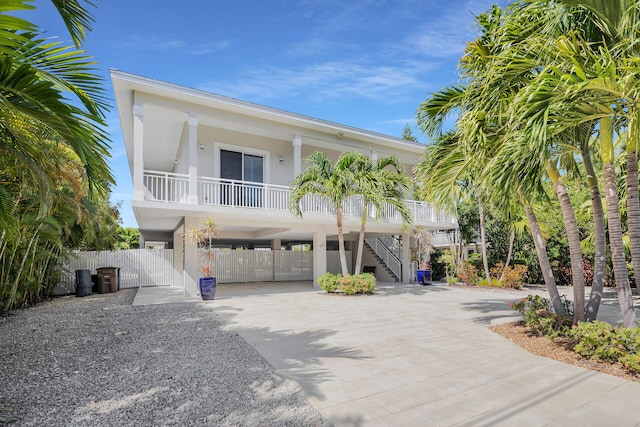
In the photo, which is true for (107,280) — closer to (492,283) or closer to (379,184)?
(379,184)

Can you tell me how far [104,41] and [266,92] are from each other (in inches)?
246

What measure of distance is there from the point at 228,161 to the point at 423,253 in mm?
11730

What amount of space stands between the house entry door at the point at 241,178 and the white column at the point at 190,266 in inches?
51.8

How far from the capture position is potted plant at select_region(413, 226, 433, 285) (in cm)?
1695

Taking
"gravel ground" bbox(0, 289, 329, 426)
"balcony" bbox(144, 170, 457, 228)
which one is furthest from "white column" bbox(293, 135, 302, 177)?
"gravel ground" bbox(0, 289, 329, 426)

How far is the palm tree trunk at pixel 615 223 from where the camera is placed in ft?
17.8

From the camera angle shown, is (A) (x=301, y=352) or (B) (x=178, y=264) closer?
(A) (x=301, y=352)

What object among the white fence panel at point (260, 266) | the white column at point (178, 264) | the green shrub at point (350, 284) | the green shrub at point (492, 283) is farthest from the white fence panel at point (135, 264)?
the green shrub at point (492, 283)

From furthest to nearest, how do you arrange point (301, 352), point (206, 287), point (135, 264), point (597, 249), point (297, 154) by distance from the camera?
point (135, 264), point (297, 154), point (206, 287), point (597, 249), point (301, 352)

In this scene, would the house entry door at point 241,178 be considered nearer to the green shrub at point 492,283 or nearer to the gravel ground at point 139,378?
the gravel ground at point 139,378

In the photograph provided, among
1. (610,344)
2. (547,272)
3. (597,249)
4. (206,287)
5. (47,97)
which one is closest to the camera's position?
(47,97)

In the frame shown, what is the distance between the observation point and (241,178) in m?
14.2

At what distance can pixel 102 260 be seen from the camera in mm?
Result: 15609

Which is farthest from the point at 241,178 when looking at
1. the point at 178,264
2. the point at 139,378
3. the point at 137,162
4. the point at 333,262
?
the point at 139,378
